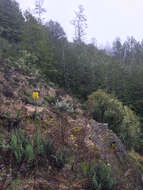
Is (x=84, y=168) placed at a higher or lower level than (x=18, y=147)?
lower

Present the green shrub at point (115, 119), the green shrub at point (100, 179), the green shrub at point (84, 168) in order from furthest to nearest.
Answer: the green shrub at point (115, 119) < the green shrub at point (84, 168) < the green shrub at point (100, 179)

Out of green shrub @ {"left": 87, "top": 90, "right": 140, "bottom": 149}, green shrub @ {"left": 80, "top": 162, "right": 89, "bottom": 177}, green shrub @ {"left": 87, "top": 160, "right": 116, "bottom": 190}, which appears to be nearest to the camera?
green shrub @ {"left": 87, "top": 160, "right": 116, "bottom": 190}

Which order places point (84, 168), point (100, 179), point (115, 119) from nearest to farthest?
point (100, 179), point (84, 168), point (115, 119)

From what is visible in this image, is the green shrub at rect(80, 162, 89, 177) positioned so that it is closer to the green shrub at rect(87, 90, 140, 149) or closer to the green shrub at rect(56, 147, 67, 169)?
the green shrub at rect(56, 147, 67, 169)

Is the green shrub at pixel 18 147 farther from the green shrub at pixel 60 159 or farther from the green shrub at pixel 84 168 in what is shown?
the green shrub at pixel 84 168

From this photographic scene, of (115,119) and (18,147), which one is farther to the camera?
(115,119)

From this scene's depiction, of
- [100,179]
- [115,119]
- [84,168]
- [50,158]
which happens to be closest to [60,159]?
[50,158]

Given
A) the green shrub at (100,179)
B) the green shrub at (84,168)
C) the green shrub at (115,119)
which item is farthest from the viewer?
the green shrub at (115,119)

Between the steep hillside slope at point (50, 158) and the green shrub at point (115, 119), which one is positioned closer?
the steep hillside slope at point (50, 158)

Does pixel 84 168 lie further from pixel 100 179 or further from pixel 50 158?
pixel 50 158

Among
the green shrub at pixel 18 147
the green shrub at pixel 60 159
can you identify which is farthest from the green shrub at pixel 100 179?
the green shrub at pixel 18 147

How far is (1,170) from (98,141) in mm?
2290

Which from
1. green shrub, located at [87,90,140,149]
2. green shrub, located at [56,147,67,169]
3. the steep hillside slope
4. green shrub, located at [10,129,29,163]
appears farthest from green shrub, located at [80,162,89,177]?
green shrub, located at [87,90,140,149]

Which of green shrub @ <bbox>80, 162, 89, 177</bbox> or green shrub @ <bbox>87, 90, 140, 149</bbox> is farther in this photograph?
green shrub @ <bbox>87, 90, 140, 149</bbox>
